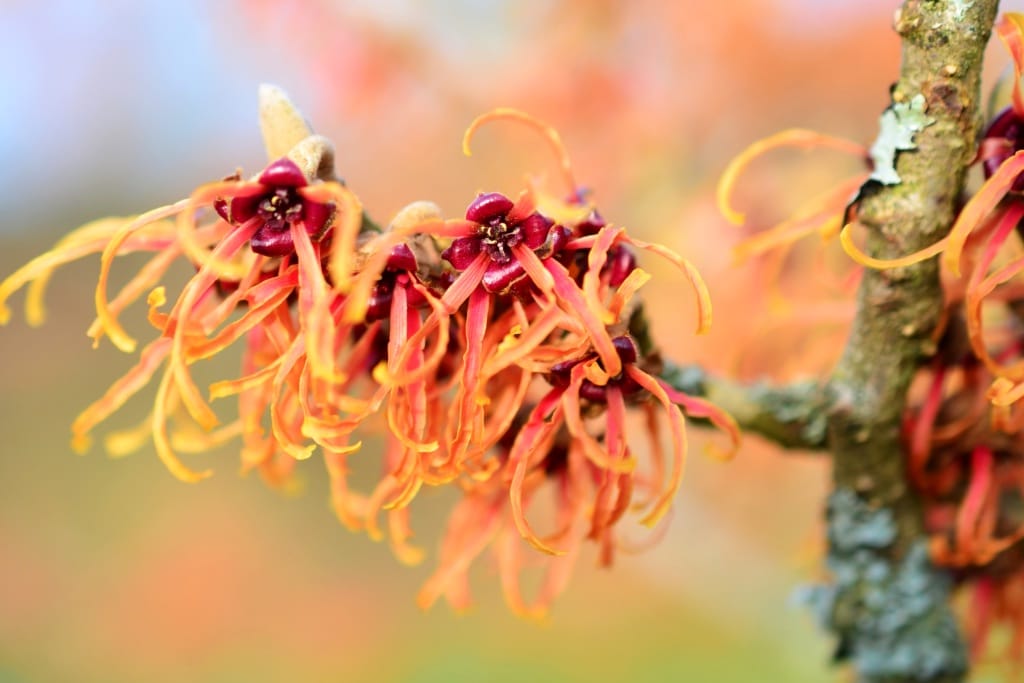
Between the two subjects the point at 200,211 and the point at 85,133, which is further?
the point at 85,133

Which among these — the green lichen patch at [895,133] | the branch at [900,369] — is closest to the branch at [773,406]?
the branch at [900,369]

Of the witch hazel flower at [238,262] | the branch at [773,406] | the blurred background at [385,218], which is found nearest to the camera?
the witch hazel flower at [238,262]

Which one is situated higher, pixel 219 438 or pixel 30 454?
pixel 219 438

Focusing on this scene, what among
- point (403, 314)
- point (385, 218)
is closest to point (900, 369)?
point (403, 314)

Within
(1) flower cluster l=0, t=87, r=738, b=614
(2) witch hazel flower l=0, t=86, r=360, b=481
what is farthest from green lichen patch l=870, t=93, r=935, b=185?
(2) witch hazel flower l=0, t=86, r=360, b=481

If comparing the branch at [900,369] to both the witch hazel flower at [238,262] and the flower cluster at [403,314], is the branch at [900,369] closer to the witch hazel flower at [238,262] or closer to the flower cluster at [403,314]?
the flower cluster at [403,314]

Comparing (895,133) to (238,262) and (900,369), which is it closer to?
(900,369)

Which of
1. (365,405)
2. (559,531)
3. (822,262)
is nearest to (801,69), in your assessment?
(822,262)

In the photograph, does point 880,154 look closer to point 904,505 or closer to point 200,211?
point 904,505
